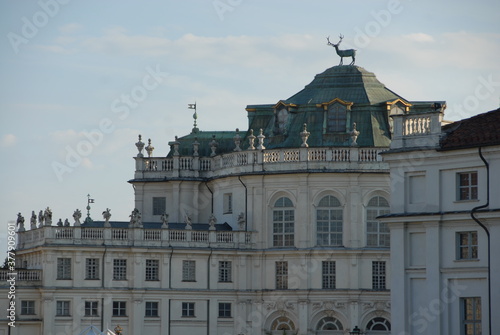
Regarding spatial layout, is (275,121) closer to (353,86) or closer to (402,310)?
(353,86)

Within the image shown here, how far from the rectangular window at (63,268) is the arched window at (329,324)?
1553 centimetres

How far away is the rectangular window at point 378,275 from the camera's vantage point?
101 meters

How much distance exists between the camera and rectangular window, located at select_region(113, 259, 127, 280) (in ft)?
325

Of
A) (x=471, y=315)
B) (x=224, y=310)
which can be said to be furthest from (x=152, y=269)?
(x=471, y=315)

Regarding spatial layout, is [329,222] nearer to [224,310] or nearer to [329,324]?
[329,324]

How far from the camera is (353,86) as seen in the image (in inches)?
4203

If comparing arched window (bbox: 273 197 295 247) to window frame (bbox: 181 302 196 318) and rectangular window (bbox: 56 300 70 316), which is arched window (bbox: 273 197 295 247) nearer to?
window frame (bbox: 181 302 196 318)

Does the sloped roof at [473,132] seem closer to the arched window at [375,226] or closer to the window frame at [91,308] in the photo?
the arched window at [375,226]

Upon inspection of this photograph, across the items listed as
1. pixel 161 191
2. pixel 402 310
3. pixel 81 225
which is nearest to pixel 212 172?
pixel 161 191

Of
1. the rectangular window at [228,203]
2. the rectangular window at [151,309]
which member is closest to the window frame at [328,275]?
the rectangular window at [228,203]

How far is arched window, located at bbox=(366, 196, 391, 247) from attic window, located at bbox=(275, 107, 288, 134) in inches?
343

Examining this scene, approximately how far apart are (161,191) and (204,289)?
35.0ft

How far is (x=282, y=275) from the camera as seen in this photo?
335 feet

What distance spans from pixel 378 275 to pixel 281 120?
12747mm
